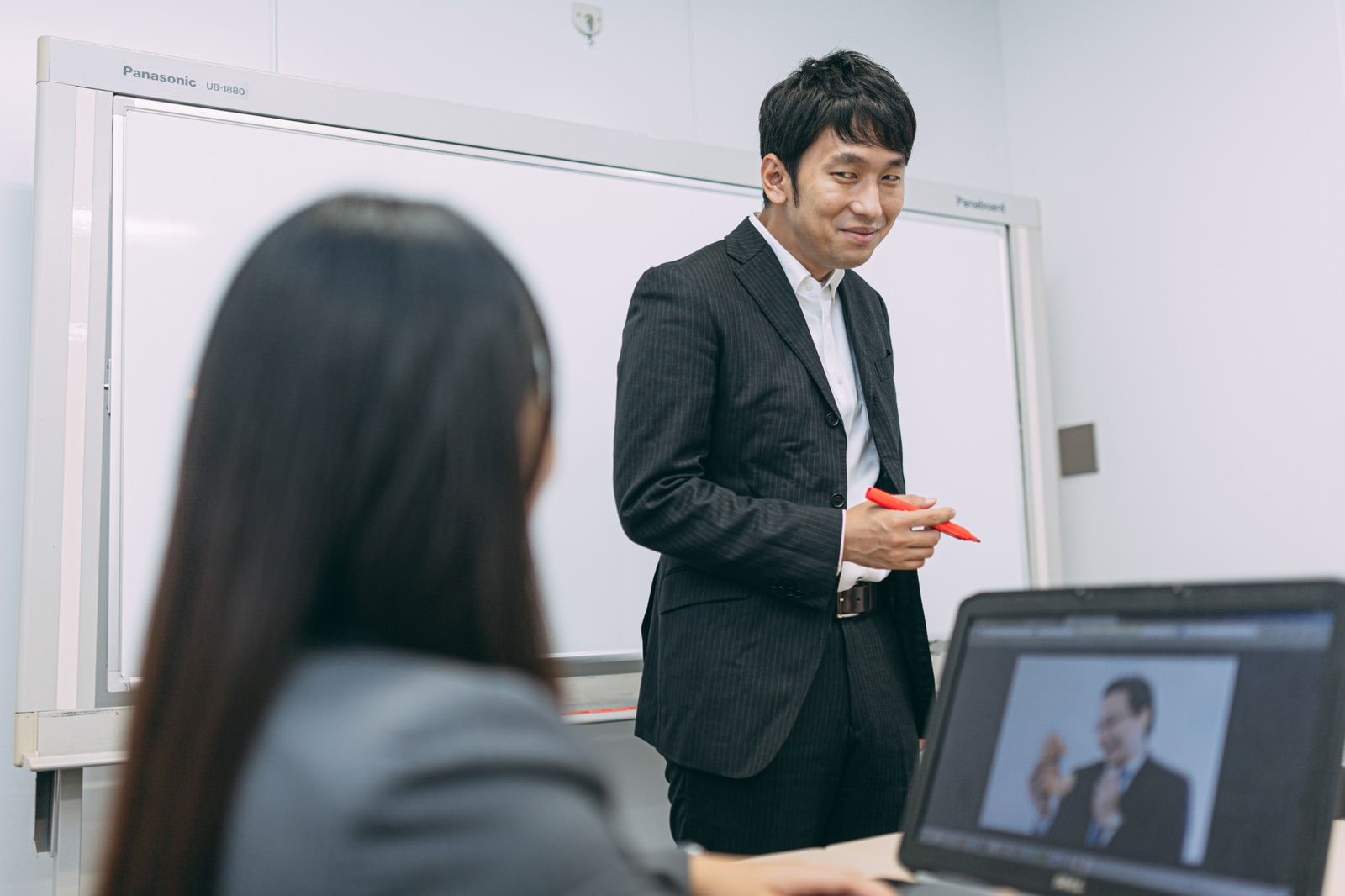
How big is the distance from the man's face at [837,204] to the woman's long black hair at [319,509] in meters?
1.13

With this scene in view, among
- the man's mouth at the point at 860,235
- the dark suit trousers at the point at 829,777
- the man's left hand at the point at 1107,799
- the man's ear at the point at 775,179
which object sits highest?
the man's ear at the point at 775,179

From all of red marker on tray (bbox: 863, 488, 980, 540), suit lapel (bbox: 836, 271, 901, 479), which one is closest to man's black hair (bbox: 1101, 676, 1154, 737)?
red marker on tray (bbox: 863, 488, 980, 540)

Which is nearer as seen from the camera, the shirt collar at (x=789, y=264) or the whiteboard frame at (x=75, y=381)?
the shirt collar at (x=789, y=264)

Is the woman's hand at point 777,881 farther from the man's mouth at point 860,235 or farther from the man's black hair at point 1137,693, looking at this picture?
the man's mouth at point 860,235

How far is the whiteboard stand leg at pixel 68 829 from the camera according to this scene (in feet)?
5.78

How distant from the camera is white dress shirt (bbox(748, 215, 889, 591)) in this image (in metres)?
1.57

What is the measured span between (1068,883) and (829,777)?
27.3 inches

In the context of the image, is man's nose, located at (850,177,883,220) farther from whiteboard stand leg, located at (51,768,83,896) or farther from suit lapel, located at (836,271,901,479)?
whiteboard stand leg, located at (51,768,83,896)

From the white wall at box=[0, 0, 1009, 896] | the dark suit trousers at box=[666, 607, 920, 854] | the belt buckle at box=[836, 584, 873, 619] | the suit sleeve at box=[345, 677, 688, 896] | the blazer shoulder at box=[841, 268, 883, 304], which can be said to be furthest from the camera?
the white wall at box=[0, 0, 1009, 896]

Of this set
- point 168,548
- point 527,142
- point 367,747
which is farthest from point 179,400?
point 367,747

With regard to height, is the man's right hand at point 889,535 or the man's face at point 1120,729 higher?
the man's right hand at point 889,535

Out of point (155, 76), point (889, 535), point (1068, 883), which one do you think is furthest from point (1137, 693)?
point (155, 76)

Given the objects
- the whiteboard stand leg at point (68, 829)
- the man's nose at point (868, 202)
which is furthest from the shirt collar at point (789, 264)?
the whiteboard stand leg at point (68, 829)

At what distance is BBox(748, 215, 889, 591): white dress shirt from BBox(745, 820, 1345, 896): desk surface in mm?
505
